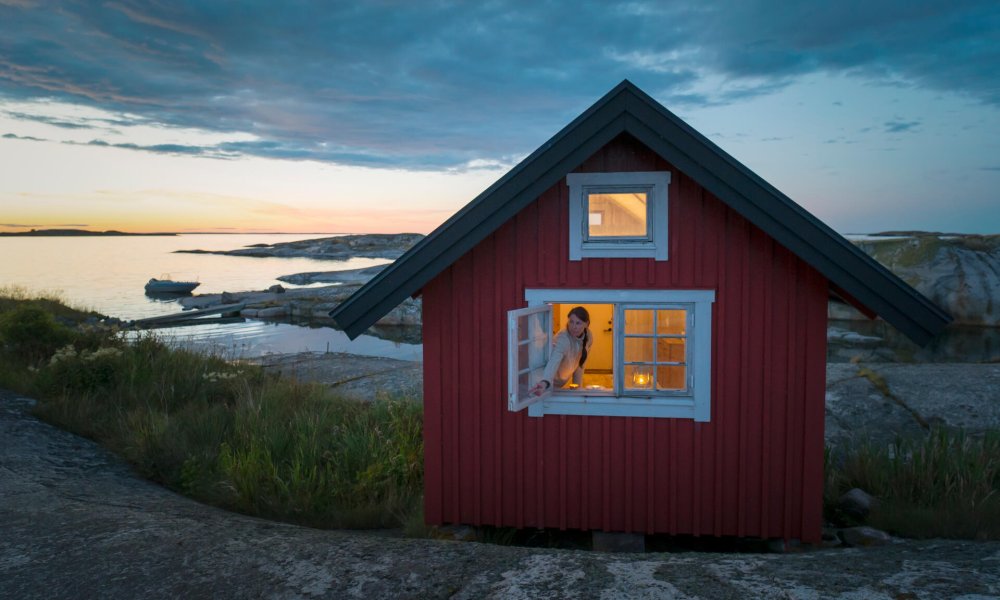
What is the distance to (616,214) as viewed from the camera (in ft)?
22.4

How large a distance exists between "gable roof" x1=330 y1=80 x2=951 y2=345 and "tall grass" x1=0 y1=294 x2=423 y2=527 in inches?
101

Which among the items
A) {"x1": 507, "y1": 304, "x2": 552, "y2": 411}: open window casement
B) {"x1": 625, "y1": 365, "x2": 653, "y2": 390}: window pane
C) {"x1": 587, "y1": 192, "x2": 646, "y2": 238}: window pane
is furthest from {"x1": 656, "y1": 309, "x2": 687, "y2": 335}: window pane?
Answer: {"x1": 507, "y1": 304, "x2": 552, "y2": 411}: open window casement

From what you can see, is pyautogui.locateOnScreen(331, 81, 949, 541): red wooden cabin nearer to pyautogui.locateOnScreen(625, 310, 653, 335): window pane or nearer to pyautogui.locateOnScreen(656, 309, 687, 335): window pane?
pyautogui.locateOnScreen(656, 309, 687, 335): window pane

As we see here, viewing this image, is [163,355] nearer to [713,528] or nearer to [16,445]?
[16,445]

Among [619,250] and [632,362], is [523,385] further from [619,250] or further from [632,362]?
[619,250]

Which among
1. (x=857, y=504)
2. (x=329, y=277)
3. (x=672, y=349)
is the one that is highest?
(x=329, y=277)

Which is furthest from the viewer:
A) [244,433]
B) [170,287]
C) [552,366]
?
[170,287]

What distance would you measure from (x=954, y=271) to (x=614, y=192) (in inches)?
1242

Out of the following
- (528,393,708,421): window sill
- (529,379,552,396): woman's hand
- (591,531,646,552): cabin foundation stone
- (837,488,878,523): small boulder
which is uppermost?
(529,379,552,396): woman's hand

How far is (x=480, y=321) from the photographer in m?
6.96

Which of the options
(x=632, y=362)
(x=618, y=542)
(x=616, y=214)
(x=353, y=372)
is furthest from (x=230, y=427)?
(x=353, y=372)

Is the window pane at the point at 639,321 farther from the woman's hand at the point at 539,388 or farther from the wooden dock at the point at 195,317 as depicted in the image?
the wooden dock at the point at 195,317

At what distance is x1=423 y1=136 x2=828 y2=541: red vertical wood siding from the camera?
6508 millimetres

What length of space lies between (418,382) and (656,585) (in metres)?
10.8
